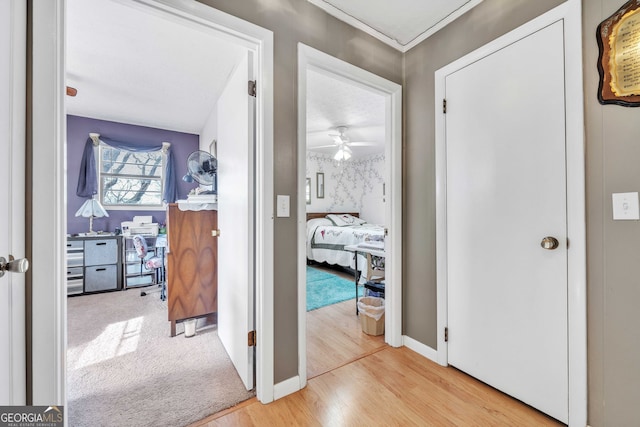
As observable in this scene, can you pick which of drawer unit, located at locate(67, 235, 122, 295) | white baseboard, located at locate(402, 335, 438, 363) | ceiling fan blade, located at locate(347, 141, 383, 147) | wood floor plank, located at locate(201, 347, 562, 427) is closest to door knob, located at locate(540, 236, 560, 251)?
wood floor plank, located at locate(201, 347, 562, 427)

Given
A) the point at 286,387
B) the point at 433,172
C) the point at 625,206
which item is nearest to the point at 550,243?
the point at 625,206

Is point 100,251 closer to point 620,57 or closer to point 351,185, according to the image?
point 351,185

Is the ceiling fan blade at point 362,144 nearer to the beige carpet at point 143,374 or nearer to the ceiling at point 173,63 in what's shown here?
the ceiling at point 173,63

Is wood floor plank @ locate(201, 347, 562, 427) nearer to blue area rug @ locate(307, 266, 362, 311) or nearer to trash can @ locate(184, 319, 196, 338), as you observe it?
trash can @ locate(184, 319, 196, 338)

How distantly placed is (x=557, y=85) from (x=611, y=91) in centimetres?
21

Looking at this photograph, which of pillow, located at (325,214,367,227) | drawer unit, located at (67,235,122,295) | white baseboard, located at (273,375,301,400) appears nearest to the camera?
white baseboard, located at (273,375,301,400)

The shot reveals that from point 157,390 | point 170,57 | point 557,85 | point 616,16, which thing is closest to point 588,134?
point 557,85

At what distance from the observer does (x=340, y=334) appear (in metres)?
2.33

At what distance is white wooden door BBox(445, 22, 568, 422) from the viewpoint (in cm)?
133

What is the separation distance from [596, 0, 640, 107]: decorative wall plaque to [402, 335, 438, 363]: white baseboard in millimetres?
1701

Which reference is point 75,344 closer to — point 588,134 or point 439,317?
point 439,317

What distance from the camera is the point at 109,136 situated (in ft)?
12.8

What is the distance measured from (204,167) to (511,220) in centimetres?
246

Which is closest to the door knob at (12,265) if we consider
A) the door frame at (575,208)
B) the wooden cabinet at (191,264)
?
the wooden cabinet at (191,264)
